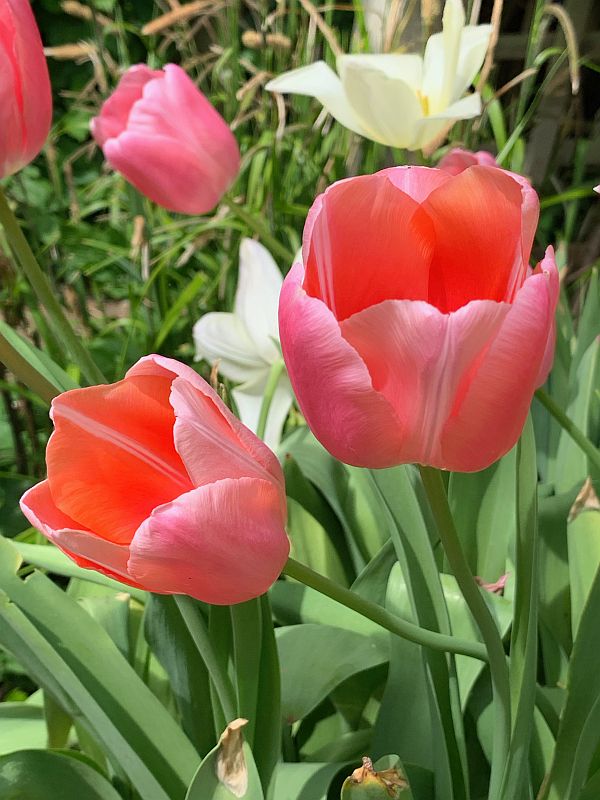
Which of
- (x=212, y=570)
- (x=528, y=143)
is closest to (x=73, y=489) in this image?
(x=212, y=570)

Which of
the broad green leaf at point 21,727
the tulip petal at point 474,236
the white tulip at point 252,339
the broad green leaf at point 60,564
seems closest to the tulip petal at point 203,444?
the tulip petal at point 474,236

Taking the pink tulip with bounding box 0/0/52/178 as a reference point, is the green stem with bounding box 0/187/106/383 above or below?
below

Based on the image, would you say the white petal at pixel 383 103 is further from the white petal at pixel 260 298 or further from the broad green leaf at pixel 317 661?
the broad green leaf at pixel 317 661

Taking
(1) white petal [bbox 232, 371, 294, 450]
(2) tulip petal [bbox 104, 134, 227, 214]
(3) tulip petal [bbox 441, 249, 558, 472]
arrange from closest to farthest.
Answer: (3) tulip petal [bbox 441, 249, 558, 472] < (2) tulip petal [bbox 104, 134, 227, 214] < (1) white petal [bbox 232, 371, 294, 450]

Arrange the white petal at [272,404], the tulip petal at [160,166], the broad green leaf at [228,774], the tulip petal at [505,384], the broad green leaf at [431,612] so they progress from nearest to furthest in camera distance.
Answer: the tulip petal at [505,384] → the broad green leaf at [228,774] → the broad green leaf at [431,612] → the tulip petal at [160,166] → the white petal at [272,404]

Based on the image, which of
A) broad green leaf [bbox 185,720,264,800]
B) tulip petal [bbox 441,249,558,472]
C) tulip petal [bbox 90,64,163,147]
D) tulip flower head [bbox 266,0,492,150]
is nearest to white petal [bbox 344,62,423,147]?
tulip flower head [bbox 266,0,492,150]

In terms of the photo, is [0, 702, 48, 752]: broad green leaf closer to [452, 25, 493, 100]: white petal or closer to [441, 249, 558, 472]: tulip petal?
[441, 249, 558, 472]: tulip petal

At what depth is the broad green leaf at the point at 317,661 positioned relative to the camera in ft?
1.77

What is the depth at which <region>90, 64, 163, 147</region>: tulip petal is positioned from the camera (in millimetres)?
805

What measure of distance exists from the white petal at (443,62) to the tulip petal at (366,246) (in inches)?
15.6

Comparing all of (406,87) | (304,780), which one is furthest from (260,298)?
(304,780)

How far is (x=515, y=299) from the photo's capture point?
0.27 meters

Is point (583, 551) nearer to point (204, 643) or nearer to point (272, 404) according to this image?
point (204, 643)

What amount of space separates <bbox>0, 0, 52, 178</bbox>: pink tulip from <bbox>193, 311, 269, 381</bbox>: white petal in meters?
0.41
